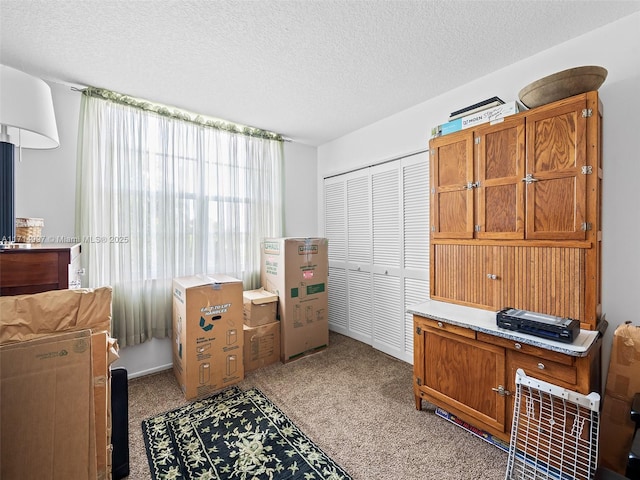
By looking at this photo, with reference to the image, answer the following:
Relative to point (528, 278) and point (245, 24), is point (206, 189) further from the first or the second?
point (528, 278)

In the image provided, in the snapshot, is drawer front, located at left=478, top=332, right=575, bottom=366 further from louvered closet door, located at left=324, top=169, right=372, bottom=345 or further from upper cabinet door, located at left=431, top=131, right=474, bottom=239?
louvered closet door, located at left=324, top=169, right=372, bottom=345

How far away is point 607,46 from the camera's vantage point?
5.79 feet

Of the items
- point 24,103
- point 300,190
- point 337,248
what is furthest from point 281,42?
point 337,248

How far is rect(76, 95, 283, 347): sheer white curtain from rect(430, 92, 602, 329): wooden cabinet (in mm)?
2107

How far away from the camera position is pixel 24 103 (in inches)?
57.0

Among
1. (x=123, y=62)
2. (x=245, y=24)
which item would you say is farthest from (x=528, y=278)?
(x=123, y=62)

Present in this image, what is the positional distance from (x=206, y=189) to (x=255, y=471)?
251 cm

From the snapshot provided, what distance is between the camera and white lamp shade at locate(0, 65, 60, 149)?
1.38m

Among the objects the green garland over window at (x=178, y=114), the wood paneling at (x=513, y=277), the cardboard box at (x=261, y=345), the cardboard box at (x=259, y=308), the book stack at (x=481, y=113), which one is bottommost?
the cardboard box at (x=261, y=345)

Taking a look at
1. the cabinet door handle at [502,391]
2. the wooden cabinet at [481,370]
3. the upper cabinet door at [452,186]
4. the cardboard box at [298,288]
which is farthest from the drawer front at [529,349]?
the cardboard box at [298,288]

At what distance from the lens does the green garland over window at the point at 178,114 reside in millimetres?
2456

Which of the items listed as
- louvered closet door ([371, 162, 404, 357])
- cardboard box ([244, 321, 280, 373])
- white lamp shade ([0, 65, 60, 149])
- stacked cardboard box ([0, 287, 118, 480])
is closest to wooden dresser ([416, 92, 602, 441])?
louvered closet door ([371, 162, 404, 357])

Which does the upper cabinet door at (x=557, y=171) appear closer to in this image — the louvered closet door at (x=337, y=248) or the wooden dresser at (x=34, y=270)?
the louvered closet door at (x=337, y=248)

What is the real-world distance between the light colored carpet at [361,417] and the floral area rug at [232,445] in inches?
3.3
